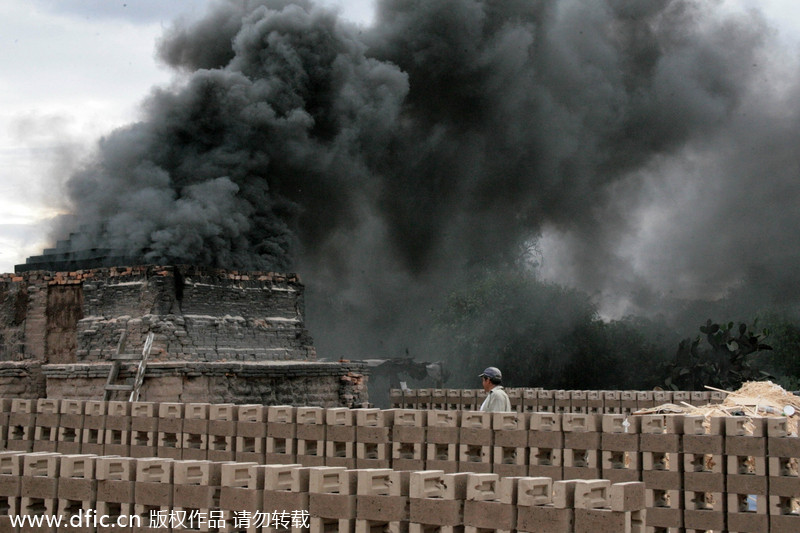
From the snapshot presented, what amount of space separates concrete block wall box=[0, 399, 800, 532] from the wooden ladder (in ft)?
16.9

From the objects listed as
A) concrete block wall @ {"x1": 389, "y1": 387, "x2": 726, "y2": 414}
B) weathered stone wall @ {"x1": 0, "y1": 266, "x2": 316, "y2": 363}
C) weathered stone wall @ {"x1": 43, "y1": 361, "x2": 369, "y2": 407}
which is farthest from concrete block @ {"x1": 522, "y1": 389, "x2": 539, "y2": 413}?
weathered stone wall @ {"x1": 0, "y1": 266, "x2": 316, "y2": 363}

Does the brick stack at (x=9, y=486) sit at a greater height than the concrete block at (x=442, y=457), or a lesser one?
lesser

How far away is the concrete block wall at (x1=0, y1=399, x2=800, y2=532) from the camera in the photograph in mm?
9352

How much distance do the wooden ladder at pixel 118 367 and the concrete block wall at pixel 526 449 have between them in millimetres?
5147

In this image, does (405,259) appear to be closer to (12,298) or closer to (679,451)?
(12,298)

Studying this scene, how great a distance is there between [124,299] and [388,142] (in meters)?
12.5

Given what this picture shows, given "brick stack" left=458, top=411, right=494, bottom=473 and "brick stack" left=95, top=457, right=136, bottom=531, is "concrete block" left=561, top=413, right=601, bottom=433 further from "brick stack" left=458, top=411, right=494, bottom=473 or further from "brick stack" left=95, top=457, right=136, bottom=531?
"brick stack" left=95, top=457, right=136, bottom=531

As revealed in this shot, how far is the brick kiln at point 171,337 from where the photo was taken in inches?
718

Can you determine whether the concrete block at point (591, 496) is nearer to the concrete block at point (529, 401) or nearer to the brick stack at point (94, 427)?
the brick stack at point (94, 427)

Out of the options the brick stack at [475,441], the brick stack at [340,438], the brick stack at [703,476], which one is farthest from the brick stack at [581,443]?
the brick stack at [340,438]

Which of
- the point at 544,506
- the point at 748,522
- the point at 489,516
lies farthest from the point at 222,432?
the point at 544,506

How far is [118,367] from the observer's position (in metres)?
18.2

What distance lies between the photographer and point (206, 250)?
22000 mm

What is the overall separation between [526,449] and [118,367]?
407 inches
